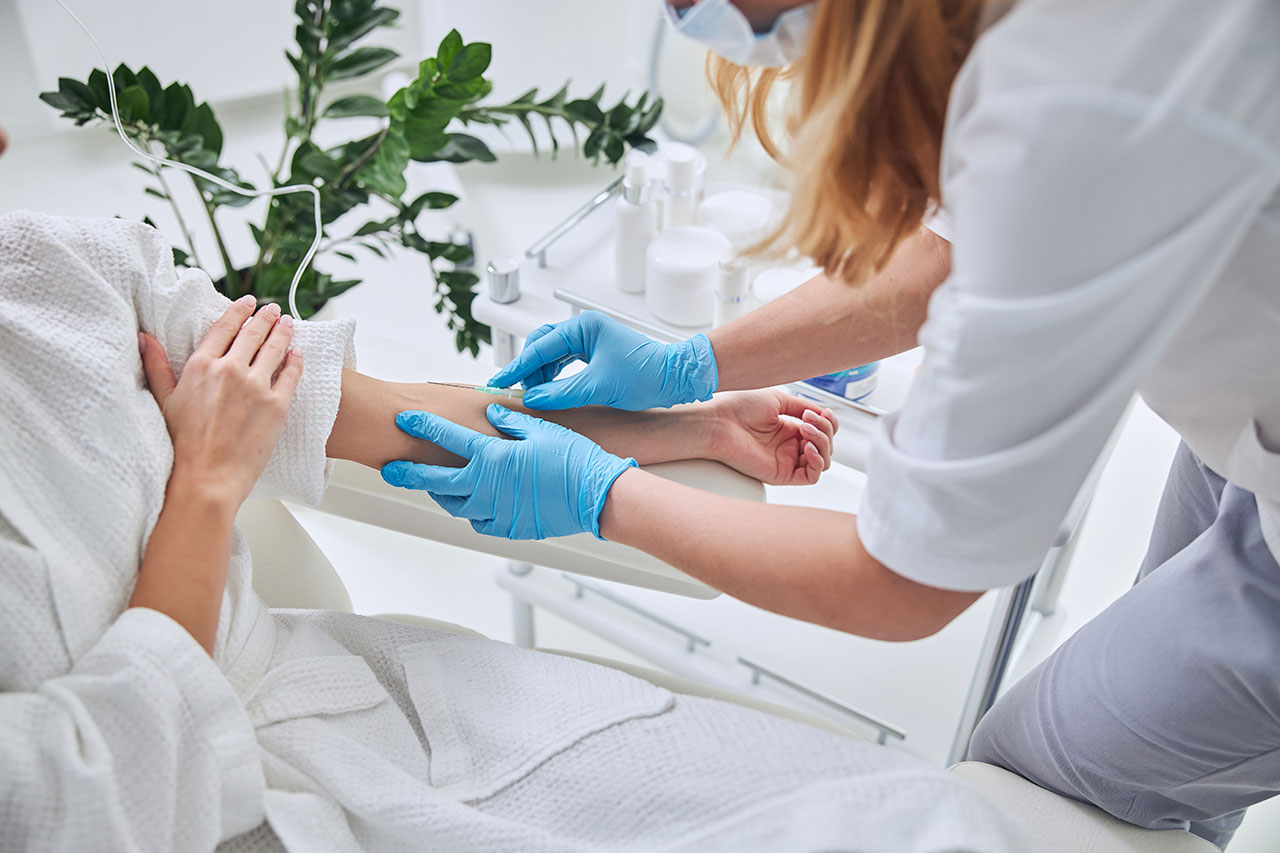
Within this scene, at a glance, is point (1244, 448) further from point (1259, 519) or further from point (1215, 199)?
point (1215, 199)

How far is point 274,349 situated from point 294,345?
0.04 metres

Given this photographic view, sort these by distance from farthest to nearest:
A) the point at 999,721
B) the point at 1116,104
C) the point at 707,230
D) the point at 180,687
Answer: the point at 707,230, the point at 999,721, the point at 180,687, the point at 1116,104

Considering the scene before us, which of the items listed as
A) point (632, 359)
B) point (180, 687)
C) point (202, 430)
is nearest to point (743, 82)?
point (632, 359)

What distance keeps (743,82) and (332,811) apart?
2.25 feet

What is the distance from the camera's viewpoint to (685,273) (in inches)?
48.0

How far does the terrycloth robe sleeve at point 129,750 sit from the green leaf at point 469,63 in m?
0.76

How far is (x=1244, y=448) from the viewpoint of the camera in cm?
71

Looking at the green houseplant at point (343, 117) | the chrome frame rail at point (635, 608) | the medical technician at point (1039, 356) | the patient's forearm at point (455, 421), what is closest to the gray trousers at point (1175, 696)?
the medical technician at point (1039, 356)

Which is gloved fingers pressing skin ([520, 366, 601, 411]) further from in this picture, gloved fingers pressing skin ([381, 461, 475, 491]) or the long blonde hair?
the long blonde hair

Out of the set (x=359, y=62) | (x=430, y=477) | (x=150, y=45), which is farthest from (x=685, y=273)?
(x=150, y=45)

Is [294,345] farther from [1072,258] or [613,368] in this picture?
[1072,258]

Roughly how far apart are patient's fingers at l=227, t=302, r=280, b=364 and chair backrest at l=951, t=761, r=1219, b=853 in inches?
28.0

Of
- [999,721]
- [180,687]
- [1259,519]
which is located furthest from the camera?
[999,721]

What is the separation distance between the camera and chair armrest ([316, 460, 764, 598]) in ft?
3.22
